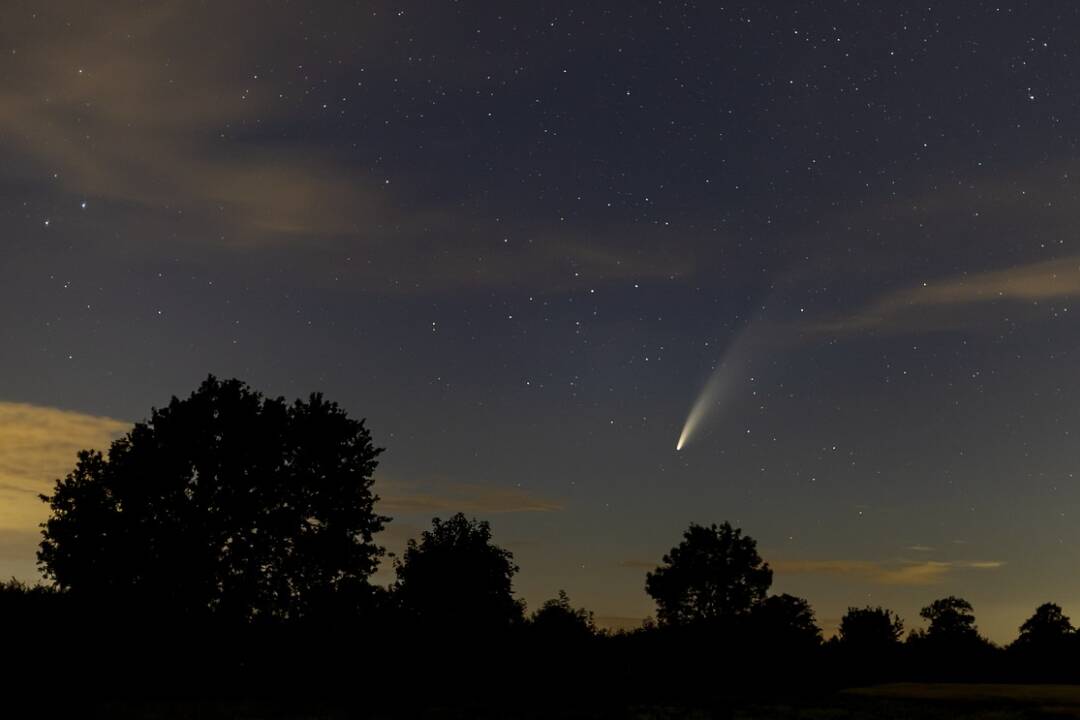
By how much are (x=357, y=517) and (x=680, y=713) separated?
867 inches

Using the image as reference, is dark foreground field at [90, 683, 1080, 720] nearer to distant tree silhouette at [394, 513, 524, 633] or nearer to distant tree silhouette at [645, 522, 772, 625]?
distant tree silhouette at [394, 513, 524, 633]

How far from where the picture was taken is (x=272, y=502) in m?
52.9

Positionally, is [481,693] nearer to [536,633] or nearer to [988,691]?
[988,691]

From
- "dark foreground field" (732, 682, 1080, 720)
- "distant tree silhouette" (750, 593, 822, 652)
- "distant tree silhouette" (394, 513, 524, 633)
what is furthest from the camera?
"distant tree silhouette" (750, 593, 822, 652)

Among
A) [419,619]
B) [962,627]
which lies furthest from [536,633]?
[962,627]

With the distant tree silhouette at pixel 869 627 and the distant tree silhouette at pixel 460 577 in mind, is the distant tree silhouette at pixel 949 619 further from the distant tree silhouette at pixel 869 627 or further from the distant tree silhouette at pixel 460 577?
the distant tree silhouette at pixel 460 577

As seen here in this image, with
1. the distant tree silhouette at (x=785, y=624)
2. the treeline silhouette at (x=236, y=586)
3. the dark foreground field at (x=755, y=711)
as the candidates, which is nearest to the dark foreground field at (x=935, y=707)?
the dark foreground field at (x=755, y=711)

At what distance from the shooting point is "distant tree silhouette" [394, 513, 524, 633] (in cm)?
8700

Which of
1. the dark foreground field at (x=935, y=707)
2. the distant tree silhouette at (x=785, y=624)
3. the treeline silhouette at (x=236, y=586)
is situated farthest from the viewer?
the distant tree silhouette at (x=785, y=624)

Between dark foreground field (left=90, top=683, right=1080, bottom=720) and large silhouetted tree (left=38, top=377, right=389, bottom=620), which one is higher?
large silhouetted tree (left=38, top=377, right=389, bottom=620)

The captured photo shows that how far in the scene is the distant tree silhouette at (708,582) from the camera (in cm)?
11794

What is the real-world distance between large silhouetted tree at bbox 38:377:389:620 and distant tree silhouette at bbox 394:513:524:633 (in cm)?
3274

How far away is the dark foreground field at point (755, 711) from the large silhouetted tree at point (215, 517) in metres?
14.0

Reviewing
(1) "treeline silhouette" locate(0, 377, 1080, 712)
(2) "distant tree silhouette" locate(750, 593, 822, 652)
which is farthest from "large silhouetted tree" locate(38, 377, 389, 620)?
(2) "distant tree silhouette" locate(750, 593, 822, 652)
